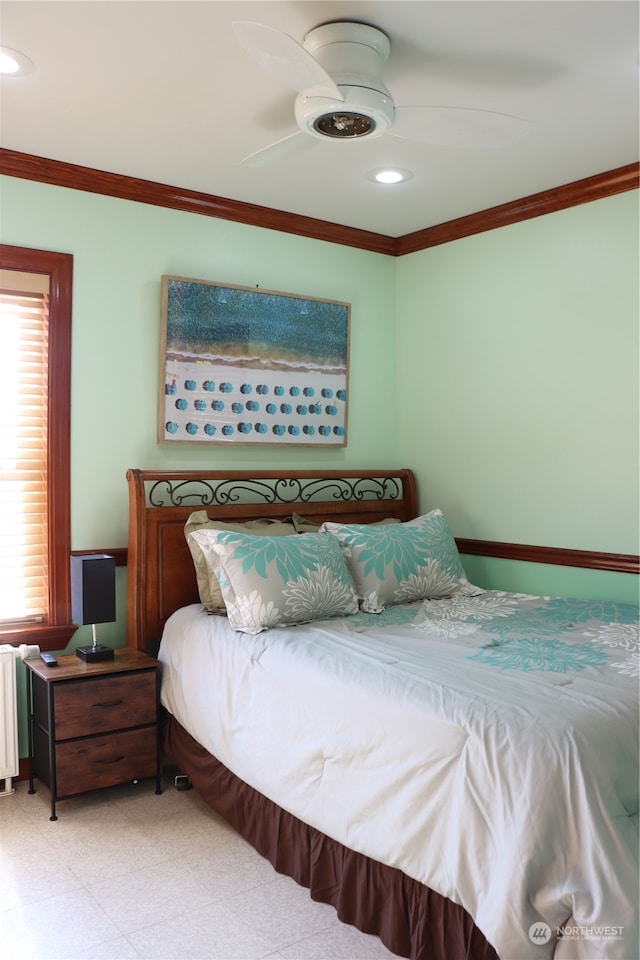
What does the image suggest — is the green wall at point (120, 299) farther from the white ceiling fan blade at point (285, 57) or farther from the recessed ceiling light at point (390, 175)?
the white ceiling fan blade at point (285, 57)

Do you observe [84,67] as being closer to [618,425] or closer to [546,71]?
[546,71]

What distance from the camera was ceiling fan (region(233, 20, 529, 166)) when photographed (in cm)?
229

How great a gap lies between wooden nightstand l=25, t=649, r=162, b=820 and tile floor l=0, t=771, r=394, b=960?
14 cm

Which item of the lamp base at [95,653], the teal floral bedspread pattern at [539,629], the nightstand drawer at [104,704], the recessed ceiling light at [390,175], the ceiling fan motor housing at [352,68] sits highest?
the recessed ceiling light at [390,175]

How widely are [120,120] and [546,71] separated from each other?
152 centimetres

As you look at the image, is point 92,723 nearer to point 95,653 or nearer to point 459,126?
point 95,653

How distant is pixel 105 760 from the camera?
311 centimetres

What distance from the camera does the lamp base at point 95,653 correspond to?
3.22 meters

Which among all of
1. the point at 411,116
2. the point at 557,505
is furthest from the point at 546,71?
the point at 557,505

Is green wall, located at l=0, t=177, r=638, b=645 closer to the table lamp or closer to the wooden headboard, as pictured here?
the wooden headboard

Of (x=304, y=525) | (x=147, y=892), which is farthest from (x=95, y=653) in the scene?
(x=304, y=525)

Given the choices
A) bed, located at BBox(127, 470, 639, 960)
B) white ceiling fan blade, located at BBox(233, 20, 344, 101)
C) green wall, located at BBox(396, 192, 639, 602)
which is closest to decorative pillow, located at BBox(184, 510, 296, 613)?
bed, located at BBox(127, 470, 639, 960)

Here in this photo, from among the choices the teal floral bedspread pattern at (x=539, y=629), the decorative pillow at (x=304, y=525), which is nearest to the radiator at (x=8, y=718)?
the decorative pillow at (x=304, y=525)

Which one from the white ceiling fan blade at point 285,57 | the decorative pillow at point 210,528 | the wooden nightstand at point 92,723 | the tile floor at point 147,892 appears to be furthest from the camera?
the decorative pillow at point 210,528
